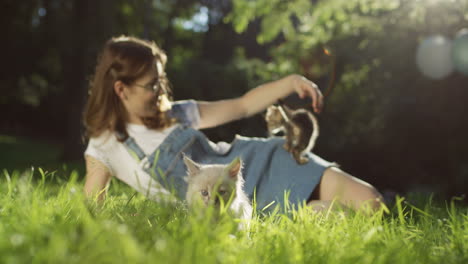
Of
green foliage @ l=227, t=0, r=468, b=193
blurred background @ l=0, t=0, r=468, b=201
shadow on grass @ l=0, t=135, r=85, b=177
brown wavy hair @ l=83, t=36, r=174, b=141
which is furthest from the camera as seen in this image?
green foliage @ l=227, t=0, r=468, b=193

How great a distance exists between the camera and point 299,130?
10.2 feet

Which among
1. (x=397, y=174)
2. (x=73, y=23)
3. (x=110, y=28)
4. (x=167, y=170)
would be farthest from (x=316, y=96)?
(x=73, y=23)

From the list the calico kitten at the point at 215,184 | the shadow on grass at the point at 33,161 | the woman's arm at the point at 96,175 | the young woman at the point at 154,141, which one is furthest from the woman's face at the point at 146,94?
the calico kitten at the point at 215,184

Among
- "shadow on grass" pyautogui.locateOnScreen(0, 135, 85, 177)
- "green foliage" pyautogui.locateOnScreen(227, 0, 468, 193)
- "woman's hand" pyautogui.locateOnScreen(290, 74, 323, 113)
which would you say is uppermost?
"woman's hand" pyautogui.locateOnScreen(290, 74, 323, 113)

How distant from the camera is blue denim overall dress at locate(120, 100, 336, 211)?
3.04 metres

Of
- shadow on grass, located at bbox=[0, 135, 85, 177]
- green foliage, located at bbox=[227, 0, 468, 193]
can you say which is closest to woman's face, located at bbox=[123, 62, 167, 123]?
shadow on grass, located at bbox=[0, 135, 85, 177]

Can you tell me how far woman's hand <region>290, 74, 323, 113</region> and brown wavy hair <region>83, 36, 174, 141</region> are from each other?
3.22 feet

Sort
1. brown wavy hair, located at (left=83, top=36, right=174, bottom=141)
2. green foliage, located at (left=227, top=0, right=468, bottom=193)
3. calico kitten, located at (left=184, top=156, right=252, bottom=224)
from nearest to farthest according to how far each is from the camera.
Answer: calico kitten, located at (left=184, top=156, right=252, bottom=224) → brown wavy hair, located at (left=83, top=36, right=174, bottom=141) → green foliage, located at (left=227, top=0, right=468, bottom=193)

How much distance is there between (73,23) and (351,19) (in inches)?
255

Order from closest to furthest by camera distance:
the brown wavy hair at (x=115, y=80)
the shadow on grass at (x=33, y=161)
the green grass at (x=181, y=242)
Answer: the green grass at (x=181, y=242), the brown wavy hair at (x=115, y=80), the shadow on grass at (x=33, y=161)

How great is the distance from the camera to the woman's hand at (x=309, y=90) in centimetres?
303

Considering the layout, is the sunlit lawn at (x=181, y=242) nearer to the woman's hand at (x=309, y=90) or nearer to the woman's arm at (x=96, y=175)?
the woman's arm at (x=96, y=175)

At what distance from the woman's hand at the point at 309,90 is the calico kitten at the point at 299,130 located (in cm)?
15

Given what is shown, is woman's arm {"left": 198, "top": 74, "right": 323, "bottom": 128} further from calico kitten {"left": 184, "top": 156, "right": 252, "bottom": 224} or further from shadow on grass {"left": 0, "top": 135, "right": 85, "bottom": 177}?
shadow on grass {"left": 0, "top": 135, "right": 85, "bottom": 177}
